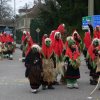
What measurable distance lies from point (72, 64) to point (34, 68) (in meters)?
1.53

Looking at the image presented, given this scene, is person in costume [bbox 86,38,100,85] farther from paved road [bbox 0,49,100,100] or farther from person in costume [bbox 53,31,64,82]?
person in costume [bbox 53,31,64,82]

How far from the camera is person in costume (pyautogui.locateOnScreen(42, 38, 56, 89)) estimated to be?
15.1 m

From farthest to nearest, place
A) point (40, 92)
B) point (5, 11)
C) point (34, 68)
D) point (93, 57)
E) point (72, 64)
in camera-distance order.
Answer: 1. point (5, 11)
2. point (93, 57)
3. point (72, 64)
4. point (40, 92)
5. point (34, 68)

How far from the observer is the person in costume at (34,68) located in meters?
14.4

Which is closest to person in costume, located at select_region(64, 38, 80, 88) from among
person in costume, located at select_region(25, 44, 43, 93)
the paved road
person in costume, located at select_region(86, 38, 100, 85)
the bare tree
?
the paved road

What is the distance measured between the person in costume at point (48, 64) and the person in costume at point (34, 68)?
0.48m

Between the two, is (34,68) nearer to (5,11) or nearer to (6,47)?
(6,47)

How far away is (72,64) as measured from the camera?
50.3ft

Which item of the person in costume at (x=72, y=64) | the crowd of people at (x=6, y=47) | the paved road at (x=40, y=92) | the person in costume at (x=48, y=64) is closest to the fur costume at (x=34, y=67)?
the paved road at (x=40, y=92)

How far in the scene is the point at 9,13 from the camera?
103000 mm

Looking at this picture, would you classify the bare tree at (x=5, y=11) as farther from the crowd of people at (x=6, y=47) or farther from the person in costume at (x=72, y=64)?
the person in costume at (x=72, y=64)

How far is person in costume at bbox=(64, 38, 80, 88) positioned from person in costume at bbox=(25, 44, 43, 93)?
1.20m

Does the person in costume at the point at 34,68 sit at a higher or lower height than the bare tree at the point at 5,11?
lower

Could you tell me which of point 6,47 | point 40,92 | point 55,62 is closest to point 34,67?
point 40,92
